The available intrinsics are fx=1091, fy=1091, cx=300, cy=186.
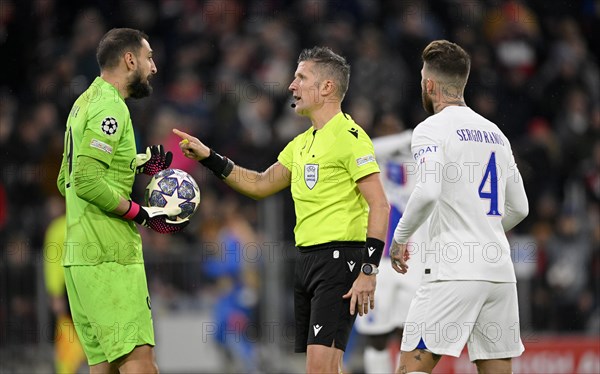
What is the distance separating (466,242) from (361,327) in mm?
3471

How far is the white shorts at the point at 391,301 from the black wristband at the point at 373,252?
2.90 meters

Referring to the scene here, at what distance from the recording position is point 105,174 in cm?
682

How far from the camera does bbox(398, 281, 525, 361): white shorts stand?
6547 mm

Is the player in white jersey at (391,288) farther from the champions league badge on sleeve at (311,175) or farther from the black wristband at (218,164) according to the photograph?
the champions league badge on sleeve at (311,175)

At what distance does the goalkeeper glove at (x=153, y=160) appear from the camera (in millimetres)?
7344

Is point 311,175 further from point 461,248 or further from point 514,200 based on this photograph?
point 514,200

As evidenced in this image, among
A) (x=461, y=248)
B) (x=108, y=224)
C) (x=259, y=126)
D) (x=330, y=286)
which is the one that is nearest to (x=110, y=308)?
(x=108, y=224)

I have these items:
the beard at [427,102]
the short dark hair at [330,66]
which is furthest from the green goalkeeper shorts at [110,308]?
the beard at [427,102]

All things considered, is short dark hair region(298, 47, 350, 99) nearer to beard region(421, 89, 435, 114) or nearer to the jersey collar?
beard region(421, 89, 435, 114)

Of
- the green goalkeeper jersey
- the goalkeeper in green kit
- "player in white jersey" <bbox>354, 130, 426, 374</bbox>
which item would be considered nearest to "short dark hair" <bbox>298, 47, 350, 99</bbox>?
the goalkeeper in green kit

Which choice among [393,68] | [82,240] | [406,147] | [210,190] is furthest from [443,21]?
[82,240]

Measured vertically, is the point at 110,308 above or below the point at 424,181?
below

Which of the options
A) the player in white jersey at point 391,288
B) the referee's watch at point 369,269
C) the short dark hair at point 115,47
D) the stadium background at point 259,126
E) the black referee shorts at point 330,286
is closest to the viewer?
the referee's watch at point 369,269

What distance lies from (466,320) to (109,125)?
8.17ft
